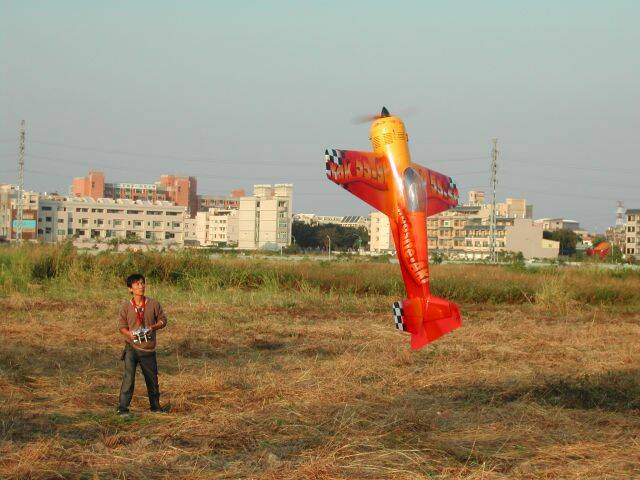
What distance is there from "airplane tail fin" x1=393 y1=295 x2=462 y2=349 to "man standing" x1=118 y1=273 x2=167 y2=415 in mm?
2867

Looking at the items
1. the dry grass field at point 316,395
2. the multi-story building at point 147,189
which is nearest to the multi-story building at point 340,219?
the multi-story building at point 147,189

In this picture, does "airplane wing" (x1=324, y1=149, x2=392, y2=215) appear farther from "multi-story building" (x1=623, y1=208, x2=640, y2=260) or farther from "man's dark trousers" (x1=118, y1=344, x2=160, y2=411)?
"multi-story building" (x1=623, y1=208, x2=640, y2=260)

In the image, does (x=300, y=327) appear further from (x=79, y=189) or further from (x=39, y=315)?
(x=79, y=189)

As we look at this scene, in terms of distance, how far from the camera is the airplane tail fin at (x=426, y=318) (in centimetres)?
922

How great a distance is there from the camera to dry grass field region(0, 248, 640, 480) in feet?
18.6

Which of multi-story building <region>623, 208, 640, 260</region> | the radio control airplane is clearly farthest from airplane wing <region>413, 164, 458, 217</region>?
multi-story building <region>623, 208, 640, 260</region>

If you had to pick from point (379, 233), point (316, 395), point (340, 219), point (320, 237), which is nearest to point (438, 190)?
point (316, 395)

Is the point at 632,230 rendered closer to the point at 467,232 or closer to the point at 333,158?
the point at 467,232

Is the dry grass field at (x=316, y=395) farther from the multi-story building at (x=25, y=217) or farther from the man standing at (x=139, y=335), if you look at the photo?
the multi-story building at (x=25, y=217)

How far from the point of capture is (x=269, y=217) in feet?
268

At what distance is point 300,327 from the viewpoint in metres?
14.1

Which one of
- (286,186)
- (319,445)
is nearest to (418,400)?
(319,445)

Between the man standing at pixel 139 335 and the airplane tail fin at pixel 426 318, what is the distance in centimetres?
287

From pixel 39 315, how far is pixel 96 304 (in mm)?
2086
